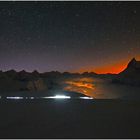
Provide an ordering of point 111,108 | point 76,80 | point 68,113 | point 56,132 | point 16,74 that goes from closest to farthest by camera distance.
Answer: point 56,132 < point 68,113 < point 111,108 < point 16,74 < point 76,80

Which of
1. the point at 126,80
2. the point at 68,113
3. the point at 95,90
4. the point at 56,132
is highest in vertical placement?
the point at 126,80

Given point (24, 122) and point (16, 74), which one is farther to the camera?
point (16, 74)

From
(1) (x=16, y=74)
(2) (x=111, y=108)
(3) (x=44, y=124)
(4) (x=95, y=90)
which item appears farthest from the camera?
(1) (x=16, y=74)

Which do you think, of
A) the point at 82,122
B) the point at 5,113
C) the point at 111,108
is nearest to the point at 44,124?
the point at 82,122

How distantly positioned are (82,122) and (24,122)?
3.40 feet

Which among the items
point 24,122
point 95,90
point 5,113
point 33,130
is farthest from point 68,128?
point 95,90

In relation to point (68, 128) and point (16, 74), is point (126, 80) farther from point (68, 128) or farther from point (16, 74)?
point (68, 128)

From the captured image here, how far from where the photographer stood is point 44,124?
177 inches

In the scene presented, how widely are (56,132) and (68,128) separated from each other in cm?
29

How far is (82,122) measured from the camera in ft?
14.9

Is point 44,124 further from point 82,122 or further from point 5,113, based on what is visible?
point 5,113

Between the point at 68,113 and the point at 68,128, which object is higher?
the point at 68,113

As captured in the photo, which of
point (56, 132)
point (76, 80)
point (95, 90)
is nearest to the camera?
point (56, 132)

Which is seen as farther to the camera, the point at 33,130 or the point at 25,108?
the point at 25,108
